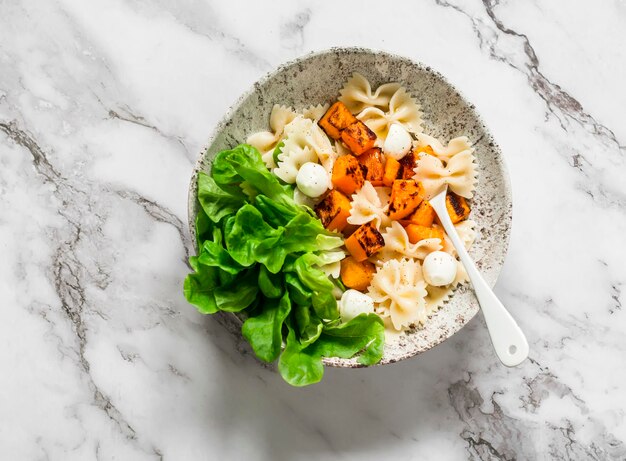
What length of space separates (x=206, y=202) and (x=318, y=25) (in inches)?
25.7

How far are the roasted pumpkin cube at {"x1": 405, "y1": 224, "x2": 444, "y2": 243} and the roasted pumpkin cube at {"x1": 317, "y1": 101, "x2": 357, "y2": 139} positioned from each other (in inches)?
11.9

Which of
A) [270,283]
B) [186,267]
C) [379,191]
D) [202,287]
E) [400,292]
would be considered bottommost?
[186,267]

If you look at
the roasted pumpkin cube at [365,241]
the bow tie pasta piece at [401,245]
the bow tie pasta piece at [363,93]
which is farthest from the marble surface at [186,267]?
the roasted pumpkin cube at [365,241]

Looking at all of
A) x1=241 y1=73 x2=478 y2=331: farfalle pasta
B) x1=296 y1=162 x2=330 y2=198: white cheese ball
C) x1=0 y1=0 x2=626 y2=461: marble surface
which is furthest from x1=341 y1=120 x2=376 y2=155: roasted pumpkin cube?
x1=0 y1=0 x2=626 y2=461: marble surface

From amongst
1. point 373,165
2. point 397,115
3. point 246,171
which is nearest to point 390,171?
point 373,165

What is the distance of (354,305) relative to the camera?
73.0 inches

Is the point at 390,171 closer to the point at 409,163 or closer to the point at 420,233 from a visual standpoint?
the point at 409,163

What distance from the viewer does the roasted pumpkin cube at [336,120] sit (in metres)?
1.96

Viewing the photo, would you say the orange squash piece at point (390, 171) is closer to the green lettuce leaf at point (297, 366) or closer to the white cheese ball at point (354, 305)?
the white cheese ball at point (354, 305)

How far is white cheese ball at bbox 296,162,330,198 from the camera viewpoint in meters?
1.88

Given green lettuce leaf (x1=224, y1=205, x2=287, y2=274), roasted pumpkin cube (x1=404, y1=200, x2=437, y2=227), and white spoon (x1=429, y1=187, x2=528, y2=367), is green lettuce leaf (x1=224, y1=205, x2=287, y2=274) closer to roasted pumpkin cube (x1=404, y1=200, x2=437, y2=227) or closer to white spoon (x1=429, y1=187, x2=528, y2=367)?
roasted pumpkin cube (x1=404, y1=200, x2=437, y2=227)

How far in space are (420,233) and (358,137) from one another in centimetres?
29

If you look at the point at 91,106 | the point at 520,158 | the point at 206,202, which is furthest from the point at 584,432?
the point at 91,106

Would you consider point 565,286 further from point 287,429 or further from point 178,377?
point 178,377
